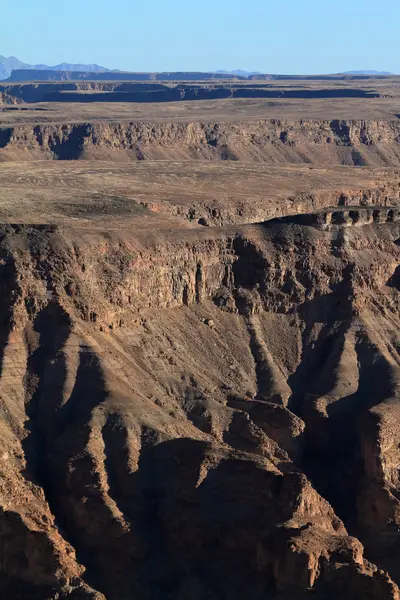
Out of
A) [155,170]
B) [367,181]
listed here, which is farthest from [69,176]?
[367,181]

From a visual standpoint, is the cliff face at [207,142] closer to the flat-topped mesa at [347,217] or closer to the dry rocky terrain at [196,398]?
the dry rocky terrain at [196,398]

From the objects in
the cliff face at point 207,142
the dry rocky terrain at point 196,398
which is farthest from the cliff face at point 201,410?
the cliff face at point 207,142

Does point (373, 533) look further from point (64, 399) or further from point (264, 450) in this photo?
point (64, 399)

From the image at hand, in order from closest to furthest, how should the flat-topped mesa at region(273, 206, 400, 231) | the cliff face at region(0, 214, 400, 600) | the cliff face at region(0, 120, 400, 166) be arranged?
the cliff face at region(0, 214, 400, 600)
the flat-topped mesa at region(273, 206, 400, 231)
the cliff face at region(0, 120, 400, 166)

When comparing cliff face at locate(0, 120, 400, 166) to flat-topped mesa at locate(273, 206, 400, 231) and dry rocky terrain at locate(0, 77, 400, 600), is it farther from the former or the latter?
flat-topped mesa at locate(273, 206, 400, 231)

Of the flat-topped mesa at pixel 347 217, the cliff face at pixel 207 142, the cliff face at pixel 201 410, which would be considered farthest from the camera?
the cliff face at pixel 207 142

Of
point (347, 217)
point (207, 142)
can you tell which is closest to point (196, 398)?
Result: point (347, 217)

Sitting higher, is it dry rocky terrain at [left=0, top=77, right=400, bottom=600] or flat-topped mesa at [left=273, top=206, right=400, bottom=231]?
flat-topped mesa at [left=273, top=206, right=400, bottom=231]

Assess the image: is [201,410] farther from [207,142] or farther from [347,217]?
[207,142]

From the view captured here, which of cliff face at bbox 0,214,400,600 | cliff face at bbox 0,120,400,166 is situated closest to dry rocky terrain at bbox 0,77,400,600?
cliff face at bbox 0,214,400,600
